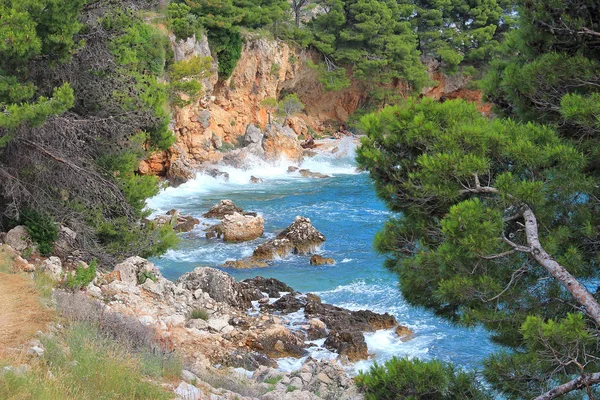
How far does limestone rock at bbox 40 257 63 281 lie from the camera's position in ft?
32.8

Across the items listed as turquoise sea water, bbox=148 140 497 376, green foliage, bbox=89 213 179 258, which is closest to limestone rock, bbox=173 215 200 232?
turquoise sea water, bbox=148 140 497 376

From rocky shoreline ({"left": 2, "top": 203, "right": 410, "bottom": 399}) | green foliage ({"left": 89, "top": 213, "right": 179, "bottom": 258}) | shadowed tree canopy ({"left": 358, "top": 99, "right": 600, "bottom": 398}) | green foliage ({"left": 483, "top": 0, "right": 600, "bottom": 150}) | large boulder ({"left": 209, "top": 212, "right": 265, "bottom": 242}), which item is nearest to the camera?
shadowed tree canopy ({"left": 358, "top": 99, "right": 600, "bottom": 398})

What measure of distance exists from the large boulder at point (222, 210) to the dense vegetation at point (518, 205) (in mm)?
17349

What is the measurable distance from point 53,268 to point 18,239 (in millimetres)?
1272

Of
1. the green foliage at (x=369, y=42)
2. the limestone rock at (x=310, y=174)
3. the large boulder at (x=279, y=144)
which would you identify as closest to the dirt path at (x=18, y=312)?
the limestone rock at (x=310, y=174)

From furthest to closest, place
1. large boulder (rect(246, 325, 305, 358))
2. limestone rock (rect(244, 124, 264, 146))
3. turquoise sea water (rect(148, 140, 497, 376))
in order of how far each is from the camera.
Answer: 1. limestone rock (rect(244, 124, 264, 146))
2. turquoise sea water (rect(148, 140, 497, 376))
3. large boulder (rect(246, 325, 305, 358))

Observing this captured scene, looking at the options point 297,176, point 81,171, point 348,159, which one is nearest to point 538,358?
point 81,171

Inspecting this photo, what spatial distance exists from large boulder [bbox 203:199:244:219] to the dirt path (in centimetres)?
1489

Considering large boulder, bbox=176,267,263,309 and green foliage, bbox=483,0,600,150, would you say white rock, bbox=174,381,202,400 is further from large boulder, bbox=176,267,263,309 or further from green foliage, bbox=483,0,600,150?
large boulder, bbox=176,267,263,309

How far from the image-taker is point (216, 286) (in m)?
13.6

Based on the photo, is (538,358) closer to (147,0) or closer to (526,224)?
(526,224)

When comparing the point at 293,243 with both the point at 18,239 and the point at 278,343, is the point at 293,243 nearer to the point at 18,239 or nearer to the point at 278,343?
the point at 278,343

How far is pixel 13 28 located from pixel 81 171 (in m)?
2.72

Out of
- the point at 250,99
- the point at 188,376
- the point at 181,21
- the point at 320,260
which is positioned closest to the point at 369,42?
the point at 250,99
